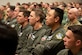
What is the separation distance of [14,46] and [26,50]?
2.31 meters

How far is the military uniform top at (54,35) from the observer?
9.05 feet

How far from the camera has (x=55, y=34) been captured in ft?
9.30

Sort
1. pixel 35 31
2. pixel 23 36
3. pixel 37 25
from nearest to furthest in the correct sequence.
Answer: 1. pixel 35 31
2. pixel 37 25
3. pixel 23 36

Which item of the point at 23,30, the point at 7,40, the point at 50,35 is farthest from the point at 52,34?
the point at 7,40

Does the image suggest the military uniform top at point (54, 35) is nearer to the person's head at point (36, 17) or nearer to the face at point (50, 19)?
the face at point (50, 19)

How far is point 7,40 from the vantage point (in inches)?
35.7

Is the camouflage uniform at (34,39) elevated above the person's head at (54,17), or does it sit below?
below

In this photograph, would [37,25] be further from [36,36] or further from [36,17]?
[36,36]

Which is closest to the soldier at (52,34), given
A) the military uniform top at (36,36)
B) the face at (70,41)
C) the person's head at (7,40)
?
the military uniform top at (36,36)

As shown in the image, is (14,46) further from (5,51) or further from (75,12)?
(75,12)

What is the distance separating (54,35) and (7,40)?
1941 millimetres

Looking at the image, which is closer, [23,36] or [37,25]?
[37,25]

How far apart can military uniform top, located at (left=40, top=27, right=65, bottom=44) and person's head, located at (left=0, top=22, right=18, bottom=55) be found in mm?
1812

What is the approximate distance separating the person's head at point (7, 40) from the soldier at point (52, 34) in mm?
1791
